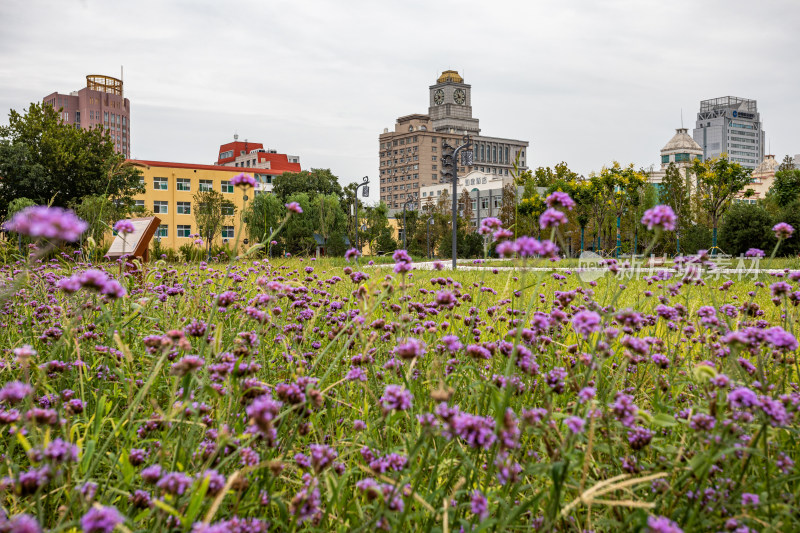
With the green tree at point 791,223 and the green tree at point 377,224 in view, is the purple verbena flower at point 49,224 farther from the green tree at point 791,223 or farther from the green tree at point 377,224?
the green tree at point 377,224

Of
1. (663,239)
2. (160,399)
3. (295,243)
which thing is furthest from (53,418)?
(295,243)

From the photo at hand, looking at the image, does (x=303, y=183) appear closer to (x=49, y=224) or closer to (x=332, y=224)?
(x=332, y=224)

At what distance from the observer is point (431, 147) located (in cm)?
13238

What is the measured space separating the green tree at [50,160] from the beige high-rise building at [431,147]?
283 feet

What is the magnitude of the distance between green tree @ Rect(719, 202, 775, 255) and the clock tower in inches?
5098

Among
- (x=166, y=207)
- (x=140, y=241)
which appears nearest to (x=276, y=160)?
(x=166, y=207)

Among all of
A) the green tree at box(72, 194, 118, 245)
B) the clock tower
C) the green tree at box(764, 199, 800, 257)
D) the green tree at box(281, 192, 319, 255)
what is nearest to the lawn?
the green tree at box(72, 194, 118, 245)

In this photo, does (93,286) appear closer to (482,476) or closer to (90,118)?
(482,476)

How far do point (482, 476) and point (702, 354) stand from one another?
1.60 meters

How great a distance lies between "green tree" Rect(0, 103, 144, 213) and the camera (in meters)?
33.3

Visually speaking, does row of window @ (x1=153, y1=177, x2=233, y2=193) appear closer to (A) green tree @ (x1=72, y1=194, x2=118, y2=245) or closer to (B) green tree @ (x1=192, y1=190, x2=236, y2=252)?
(B) green tree @ (x1=192, y1=190, x2=236, y2=252)

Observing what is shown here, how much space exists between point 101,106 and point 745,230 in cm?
19594

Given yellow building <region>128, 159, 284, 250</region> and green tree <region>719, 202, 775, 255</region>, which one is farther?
yellow building <region>128, 159, 284, 250</region>

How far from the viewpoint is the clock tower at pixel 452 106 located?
496 ft
